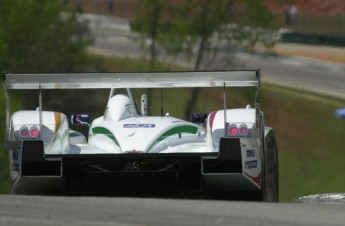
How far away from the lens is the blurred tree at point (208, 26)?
6191 centimetres

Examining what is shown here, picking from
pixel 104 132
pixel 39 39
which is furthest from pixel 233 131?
pixel 39 39

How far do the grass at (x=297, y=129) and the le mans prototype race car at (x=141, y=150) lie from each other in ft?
89.5

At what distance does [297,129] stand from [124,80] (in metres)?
38.2

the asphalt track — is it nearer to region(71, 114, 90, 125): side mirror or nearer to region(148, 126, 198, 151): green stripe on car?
region(148, 126, 198, 151): green stripe on car

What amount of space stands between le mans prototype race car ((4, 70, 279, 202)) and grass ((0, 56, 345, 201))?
27.3 metres

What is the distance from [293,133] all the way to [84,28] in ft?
51.4

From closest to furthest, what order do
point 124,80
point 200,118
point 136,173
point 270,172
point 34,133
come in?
1. point 136,173
2. point 34,133
3. point 124,80
4. point 200,118
5. point 270,172

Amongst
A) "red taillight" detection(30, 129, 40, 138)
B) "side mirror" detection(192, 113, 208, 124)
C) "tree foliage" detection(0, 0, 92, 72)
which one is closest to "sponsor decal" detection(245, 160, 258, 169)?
"side mirror" detection(192, 113, 208, 124)

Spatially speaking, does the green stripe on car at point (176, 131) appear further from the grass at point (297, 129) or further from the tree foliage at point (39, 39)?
the tree foliage at point (39, 39)

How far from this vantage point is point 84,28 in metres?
65.6

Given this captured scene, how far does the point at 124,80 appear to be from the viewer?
1630 cm

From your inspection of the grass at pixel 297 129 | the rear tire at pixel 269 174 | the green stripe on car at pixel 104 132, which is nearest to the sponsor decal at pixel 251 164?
the rear tire at pixel 269 174

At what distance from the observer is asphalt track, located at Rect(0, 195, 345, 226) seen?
10.2 meters

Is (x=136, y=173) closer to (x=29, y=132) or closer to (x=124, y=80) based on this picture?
(x=29, y=132)
